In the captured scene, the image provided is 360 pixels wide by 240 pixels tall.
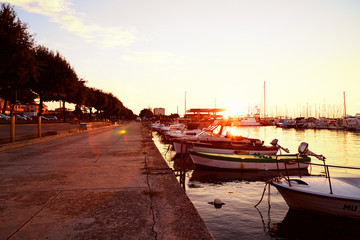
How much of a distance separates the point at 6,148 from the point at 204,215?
13450 millimetres

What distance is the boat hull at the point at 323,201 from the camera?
7844 mm

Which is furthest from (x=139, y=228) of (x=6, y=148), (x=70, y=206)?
(x=6, y=148)

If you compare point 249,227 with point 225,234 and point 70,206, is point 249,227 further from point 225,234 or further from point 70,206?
point 70,206

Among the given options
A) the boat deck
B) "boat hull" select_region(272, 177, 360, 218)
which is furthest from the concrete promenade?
the boat deck

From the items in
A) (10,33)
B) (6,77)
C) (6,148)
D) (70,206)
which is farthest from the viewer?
(6,77)

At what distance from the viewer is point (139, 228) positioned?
455cm

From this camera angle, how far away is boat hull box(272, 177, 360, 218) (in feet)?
25.7

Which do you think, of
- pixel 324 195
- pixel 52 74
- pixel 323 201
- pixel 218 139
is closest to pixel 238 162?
pixel 218 139

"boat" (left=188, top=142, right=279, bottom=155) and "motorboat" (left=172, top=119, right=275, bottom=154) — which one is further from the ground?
"motorboat" (left=172, top=119, right=275, bottom=154)

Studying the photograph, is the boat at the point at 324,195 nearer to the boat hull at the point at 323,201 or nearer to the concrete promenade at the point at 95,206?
the boat hull at the point at 323,201

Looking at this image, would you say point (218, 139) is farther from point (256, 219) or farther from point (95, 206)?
point (95, 206)

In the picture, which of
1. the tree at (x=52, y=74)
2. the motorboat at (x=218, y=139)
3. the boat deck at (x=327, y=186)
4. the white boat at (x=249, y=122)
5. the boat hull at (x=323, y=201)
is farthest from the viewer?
the white boat at (x=249, y=122)

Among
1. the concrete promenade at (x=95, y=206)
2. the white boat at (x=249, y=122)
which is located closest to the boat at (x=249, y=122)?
the white boat at (x=249, y=122)

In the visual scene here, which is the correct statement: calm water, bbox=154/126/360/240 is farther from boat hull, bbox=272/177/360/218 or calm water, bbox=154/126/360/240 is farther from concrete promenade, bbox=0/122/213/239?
concrete promenade, bbox=0/122/213/239
